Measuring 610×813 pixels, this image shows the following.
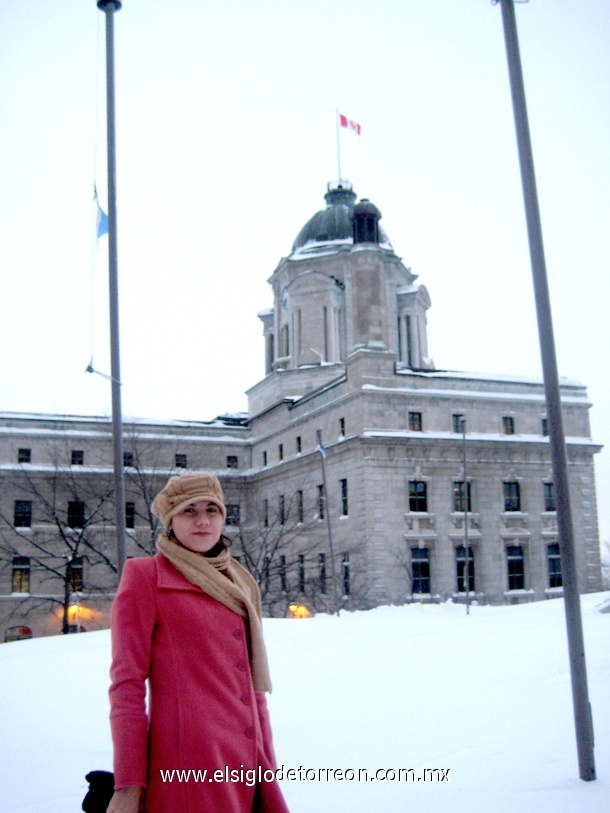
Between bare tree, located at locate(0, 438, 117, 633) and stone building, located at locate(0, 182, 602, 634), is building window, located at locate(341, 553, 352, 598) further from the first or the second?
bare tree, located at locate(0, 438, 117, 633)

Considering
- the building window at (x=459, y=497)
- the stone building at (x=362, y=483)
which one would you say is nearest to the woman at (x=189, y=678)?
the stone building at (x=362, y=483)

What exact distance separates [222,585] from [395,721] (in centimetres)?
499

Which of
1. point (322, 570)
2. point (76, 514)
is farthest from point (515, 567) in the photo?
point (76, 514)

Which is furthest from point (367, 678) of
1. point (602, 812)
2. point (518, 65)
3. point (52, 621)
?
point (52, 621)

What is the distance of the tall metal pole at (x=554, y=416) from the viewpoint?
6.74 meters

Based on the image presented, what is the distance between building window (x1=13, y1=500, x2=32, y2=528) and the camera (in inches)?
2061

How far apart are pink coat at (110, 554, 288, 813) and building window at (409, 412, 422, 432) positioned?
3806 cm

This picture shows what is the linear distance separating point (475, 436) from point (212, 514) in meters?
39.2

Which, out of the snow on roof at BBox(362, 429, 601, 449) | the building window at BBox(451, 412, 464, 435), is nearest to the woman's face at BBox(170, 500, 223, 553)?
the snow on roof at BBox(362, 429, 601, 449)

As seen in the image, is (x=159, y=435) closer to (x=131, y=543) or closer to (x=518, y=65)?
(x=131, y=543)

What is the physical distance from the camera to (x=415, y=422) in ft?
138

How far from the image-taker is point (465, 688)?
955 centimetres

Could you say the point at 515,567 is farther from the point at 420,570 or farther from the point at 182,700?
the point at 182,700

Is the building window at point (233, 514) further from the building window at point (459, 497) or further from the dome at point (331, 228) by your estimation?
the dome at point (331, 228)
